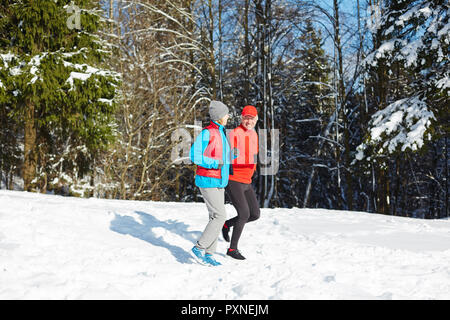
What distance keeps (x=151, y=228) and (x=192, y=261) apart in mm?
1752

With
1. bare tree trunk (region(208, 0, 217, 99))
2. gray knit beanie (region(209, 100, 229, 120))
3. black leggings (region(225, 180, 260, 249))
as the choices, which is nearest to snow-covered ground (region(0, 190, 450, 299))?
black leggings (region(225, 180, 260, 249))

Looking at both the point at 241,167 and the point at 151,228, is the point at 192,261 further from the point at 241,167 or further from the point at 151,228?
the point at 151,228

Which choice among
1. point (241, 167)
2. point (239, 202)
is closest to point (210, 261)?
point (239, 202)

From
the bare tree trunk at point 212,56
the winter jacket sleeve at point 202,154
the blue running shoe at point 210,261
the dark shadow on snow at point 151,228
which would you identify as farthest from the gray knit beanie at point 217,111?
the bare tree trunk at point 212,56

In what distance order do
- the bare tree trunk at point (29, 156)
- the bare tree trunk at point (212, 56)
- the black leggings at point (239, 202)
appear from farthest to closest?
the bare tree trunk at point (212, 56) → the bare tree trunk at point (29, 156) → the black leggings at point (239, 202)

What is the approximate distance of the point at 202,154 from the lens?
385cm

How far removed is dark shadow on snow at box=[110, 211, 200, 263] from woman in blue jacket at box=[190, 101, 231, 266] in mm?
551

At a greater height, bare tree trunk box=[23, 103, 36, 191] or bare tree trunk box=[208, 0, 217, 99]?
bare tree trunk box=[208, 0, 217, 99]

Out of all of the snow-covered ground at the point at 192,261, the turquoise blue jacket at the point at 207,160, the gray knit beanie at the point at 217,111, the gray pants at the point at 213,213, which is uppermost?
the gray knit beanie at the point at 217,111

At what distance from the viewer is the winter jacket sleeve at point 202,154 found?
12.6ft

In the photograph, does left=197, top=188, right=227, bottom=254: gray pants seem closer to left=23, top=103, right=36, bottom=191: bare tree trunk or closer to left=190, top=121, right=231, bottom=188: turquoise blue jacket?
left=190, top=121, right=231, bottom=188: turquoise blue jacket

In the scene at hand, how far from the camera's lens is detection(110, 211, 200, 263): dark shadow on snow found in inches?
195

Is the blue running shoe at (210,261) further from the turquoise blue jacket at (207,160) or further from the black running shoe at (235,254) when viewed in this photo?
the turquoise blue jacket at (207,160)

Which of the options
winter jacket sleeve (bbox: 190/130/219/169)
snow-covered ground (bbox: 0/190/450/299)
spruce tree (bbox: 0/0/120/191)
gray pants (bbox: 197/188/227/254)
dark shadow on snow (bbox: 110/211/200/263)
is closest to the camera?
snow-covered ground (bbox: 0/190/450/299)
